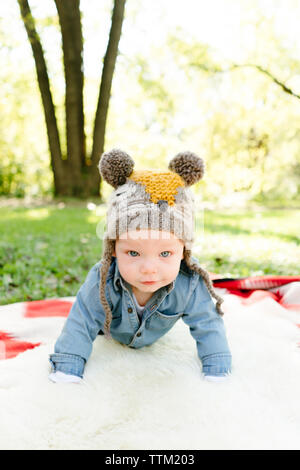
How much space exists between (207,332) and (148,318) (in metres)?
0.29

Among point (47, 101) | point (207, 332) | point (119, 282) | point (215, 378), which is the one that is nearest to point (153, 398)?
point (215, 378)

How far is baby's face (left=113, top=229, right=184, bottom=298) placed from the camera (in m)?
→ 1.59

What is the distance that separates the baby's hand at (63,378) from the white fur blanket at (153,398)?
0.11ft

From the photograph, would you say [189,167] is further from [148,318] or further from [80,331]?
[80,331]

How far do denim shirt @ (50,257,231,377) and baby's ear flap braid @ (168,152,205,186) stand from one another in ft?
1.41

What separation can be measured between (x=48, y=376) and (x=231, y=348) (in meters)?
0.92

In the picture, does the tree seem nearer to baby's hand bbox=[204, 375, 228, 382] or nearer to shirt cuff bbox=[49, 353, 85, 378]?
shirt cuff bbox=[49, 353, 85, 378]

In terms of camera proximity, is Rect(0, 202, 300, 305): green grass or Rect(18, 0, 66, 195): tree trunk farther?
Rect(18, 0, 66, 195): tree trunk

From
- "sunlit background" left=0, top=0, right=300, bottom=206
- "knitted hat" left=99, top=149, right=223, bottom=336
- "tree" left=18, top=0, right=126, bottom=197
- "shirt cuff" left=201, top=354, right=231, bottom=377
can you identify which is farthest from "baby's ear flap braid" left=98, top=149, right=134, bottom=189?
"sunlit background" left=0, top=0, right=300, bottom=206

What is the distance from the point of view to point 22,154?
17406mm

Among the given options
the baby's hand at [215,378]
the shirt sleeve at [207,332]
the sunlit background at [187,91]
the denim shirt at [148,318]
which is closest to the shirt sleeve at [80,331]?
the denim shirt at [148,318]

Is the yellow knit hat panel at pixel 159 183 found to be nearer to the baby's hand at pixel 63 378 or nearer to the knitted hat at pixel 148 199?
the knitted hat at pixel 148 199

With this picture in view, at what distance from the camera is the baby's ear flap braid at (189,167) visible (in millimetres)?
1789

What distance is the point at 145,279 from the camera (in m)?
1.62
